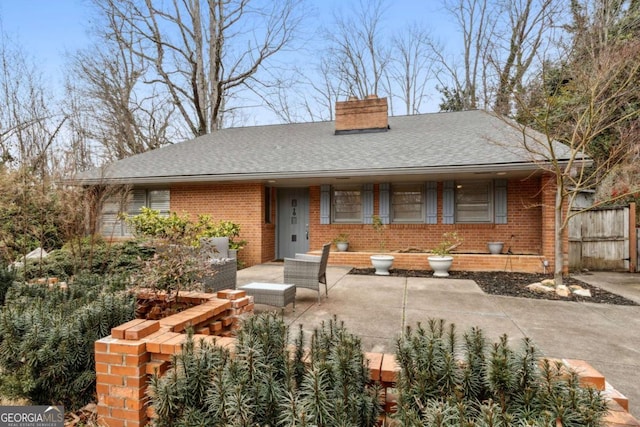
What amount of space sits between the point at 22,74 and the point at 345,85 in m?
14.5

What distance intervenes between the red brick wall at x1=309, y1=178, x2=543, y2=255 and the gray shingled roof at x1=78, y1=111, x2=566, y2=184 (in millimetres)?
1236

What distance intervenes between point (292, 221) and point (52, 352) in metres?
8.46

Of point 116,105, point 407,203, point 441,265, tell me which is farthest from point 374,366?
point 116,105

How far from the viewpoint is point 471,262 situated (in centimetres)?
825

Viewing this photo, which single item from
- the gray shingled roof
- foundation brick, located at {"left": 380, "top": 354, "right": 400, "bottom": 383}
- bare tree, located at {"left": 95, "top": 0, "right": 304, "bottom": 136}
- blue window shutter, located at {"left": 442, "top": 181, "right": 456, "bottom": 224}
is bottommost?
foundation brick, located at {"left": 380, "top": 354, "right": 400, "bottom": 383}

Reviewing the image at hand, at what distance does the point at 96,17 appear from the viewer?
15.9 metres

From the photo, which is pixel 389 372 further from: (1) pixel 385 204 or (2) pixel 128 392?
(1) pixel 385 204

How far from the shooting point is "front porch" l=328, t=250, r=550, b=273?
8.01 metres

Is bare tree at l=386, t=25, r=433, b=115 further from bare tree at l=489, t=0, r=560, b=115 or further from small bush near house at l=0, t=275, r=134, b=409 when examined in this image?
small bush near house at l=0, t=275, r=134, b=409

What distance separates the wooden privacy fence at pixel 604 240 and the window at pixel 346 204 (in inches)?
220

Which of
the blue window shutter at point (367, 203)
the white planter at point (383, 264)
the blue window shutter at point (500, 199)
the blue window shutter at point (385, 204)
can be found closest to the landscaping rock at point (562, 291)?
the blue window shutter at point (500, 199)

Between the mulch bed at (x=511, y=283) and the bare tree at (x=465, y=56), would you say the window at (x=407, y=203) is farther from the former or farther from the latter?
the bare tree at (x=465, y=56)

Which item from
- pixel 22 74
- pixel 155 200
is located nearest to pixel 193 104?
pixel 22 74

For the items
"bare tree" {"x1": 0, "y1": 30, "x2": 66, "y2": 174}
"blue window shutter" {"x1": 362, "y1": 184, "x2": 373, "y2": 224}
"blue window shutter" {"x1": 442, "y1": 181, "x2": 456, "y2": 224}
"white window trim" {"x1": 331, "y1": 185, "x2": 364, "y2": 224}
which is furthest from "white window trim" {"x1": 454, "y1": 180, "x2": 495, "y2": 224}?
"bare tree" {"x1": 0, "y1": 30, "x2": 66, "y2": 174}
